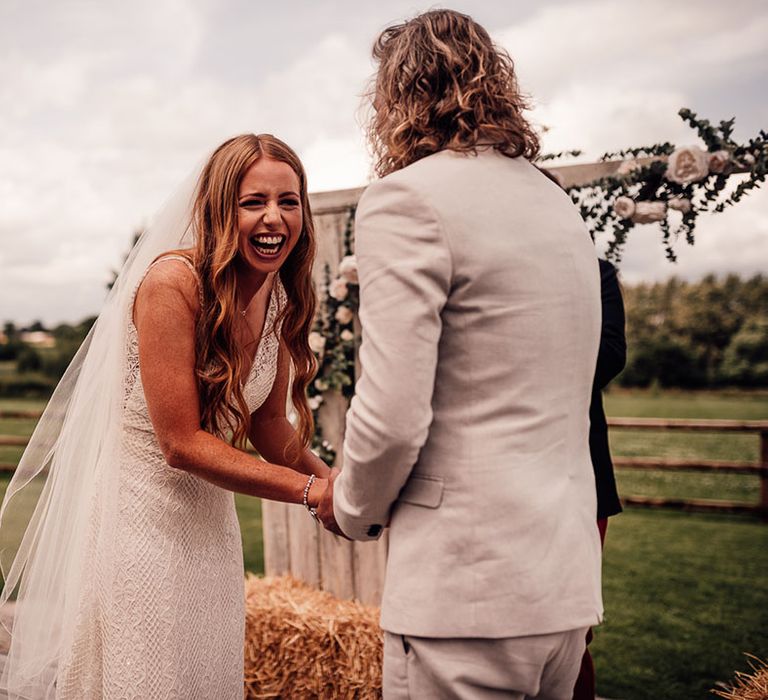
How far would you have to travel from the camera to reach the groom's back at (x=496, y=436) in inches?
58.1

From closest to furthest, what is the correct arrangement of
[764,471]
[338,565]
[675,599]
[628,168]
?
[628,168], [338,565], [675,599], [764,471]

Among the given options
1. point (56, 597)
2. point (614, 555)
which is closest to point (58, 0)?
point (56, 597)

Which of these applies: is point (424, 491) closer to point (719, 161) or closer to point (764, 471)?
point (719, 161)

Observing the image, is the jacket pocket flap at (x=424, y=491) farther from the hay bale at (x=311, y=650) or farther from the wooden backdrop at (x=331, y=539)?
the wooden backdrop at (x=331, y=539)

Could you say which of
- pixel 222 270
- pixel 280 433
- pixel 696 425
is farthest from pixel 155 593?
pixel 696 425

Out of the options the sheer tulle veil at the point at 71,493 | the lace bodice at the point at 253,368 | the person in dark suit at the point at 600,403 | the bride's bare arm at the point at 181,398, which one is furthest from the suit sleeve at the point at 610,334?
the sheer tulle veil at the point at 71,493

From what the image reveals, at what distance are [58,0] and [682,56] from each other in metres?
5.72

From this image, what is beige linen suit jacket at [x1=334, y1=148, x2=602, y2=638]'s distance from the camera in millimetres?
1455

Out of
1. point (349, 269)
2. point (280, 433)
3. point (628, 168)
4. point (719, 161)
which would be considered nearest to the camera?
point (280, 433)

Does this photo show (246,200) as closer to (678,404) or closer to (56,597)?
(56,597)

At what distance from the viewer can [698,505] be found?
982 centimetres

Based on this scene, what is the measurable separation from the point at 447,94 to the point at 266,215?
2.61 feet

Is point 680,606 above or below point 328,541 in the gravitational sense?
below

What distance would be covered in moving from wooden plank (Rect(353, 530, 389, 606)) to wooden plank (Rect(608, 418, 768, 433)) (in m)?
5.06
